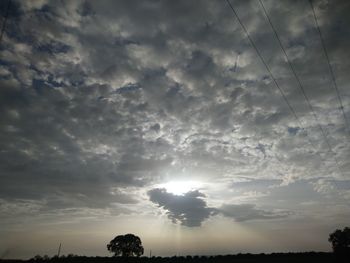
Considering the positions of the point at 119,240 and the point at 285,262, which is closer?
the point at 285,262

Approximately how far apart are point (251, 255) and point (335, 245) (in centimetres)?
4218

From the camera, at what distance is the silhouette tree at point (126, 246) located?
12588 cm

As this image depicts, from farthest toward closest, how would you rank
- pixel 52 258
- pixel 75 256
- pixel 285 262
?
1. pixel 75 256
2. pixel 52 258
3. pixel 285 262

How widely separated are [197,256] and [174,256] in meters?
12.1

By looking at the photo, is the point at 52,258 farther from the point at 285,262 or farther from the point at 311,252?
the point at 311,252

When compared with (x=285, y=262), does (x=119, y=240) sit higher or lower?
higher

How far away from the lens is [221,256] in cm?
15625

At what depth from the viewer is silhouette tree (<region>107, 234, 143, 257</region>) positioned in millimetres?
125875

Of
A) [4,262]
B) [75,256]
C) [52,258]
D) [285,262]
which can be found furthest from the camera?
[75,256]

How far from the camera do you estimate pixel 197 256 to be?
152 m

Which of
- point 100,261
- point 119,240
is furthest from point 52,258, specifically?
point 119,240

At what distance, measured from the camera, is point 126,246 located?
126125 millimetres

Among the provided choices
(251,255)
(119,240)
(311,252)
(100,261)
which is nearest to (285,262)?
(251,255)

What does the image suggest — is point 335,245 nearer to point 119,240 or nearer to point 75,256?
point 119,240
